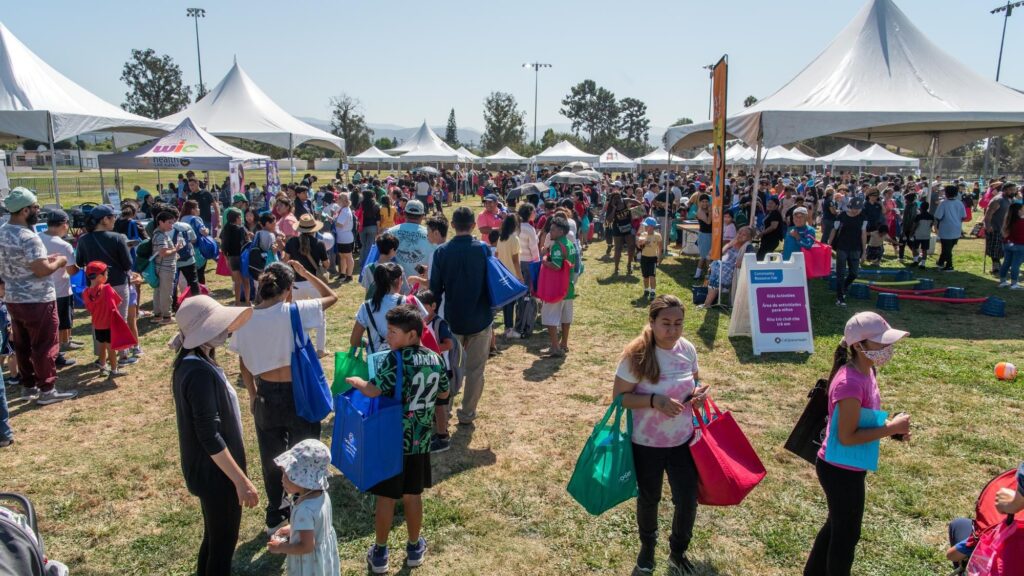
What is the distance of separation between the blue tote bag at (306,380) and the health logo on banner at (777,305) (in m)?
5.96

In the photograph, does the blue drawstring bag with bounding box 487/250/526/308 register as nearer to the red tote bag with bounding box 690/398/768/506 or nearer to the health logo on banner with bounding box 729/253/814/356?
the red tote bag with bounding box 690/398/768/506

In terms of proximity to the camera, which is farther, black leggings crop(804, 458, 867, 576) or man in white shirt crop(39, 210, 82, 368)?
man in white shirt crop(39, 210, 82, 368)

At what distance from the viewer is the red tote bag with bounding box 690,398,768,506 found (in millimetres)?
3506

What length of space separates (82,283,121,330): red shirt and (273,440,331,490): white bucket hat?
529cm

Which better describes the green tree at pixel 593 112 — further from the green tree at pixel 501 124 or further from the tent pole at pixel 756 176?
the tent pole at pixel 756 176

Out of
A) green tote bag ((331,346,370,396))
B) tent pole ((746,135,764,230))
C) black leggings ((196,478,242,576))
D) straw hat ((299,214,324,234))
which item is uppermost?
tent pole ((746,135,764,230))

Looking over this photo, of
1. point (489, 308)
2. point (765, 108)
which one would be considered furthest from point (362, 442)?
point (765, 108)

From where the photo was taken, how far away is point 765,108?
11.3 metres

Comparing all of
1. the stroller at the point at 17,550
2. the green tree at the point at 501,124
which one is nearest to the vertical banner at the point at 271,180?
the stroller at the point at 17,550

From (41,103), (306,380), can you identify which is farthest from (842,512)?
(41,103)

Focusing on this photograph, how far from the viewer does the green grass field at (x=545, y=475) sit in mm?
4082

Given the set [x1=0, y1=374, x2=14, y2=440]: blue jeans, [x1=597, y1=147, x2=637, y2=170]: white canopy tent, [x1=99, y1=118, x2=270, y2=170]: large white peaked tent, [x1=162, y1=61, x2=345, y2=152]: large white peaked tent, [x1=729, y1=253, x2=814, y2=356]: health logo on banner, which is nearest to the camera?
[x1=0, y1=374, x2=14, y2=440]: blue jeans

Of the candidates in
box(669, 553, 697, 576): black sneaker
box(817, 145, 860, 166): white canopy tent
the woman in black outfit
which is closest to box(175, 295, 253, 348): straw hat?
the woman in black outfit

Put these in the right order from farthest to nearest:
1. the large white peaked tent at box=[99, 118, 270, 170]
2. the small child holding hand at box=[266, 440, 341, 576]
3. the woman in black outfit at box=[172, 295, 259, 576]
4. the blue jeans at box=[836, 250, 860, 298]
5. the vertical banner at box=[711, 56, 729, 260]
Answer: the large white peaked tent at box=[99, 118, 270, 170] < the blue jeans at box=[836, 250, 860, 298] < the vertical banner at box=[711, 56, 729, 260] < the woman in black outfit at box=[172, 295, 259, 576] < the small child holding hand at box=[266, 440, 341, 576]
